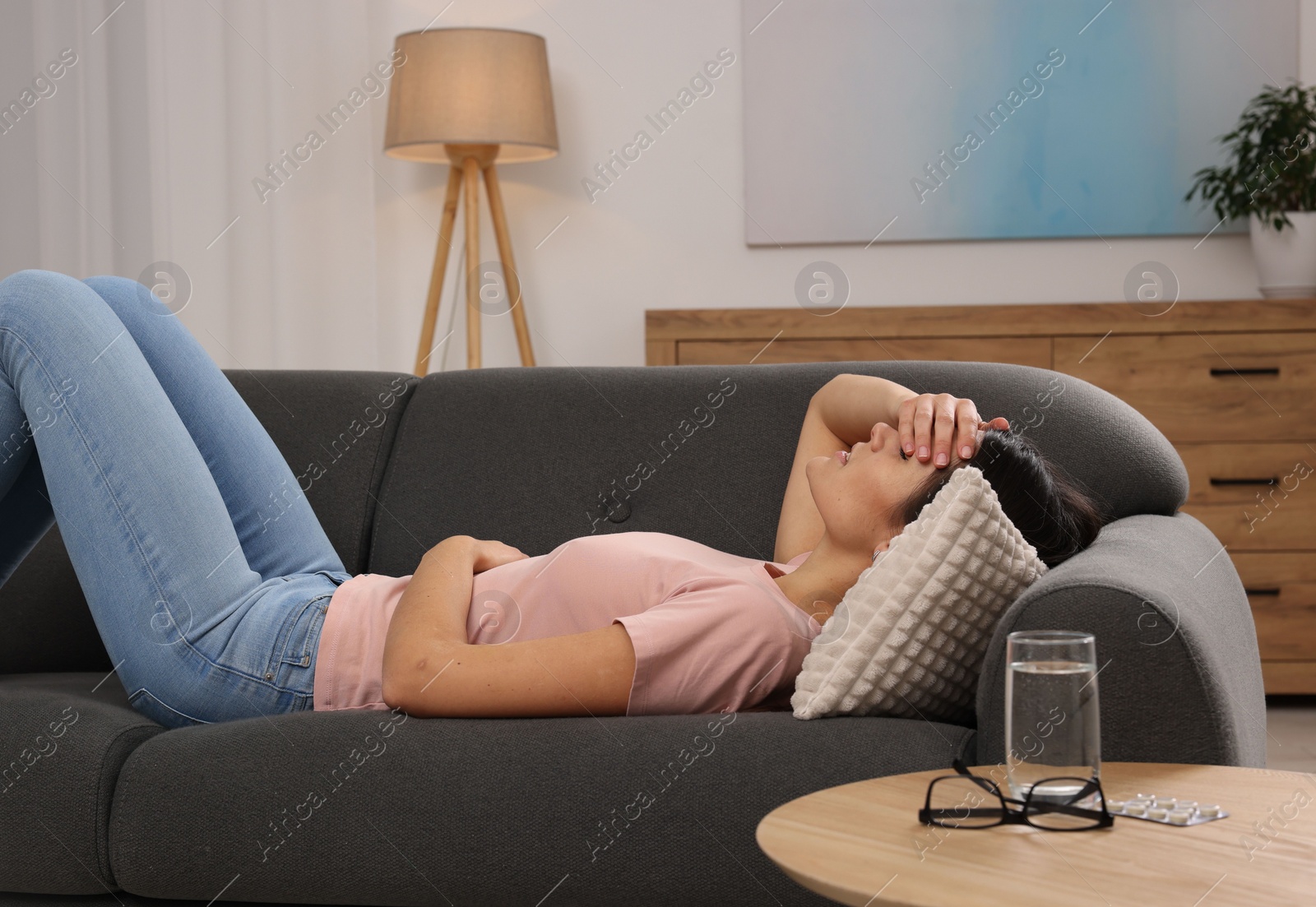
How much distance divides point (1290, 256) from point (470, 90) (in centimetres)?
221

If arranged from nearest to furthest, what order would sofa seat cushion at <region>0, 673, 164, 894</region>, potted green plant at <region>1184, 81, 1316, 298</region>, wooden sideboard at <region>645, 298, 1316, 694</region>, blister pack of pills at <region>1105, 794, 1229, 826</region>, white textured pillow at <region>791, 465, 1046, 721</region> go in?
blister pack of pills at <region>1105, 794, 1229, 826</region> → white textured pillow at <region>791, 465, 1046, 721</region> → sofa seat cushion at <region>0, 673, 164, 894</region> → wooden sideboard at <region>645, 298, 1316, 694</region> → potted green plant at <region>1184, 81, 1316, 298</region>

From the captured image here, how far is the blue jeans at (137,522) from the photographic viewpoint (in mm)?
1445

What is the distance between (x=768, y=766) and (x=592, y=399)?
84 centimetres

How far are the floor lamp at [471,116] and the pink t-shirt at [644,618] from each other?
1.92m

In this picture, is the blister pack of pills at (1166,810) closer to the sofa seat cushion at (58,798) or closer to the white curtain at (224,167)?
the sofa seat cushion at (58,798)

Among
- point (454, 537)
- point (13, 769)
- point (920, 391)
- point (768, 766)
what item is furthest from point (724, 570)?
point (13, 769)

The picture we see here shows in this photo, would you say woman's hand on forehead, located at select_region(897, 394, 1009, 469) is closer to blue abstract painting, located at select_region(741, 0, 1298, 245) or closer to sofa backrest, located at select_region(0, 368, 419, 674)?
sofa backrest, located at select_region(0, 368, 419, 674)

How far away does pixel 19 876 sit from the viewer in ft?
4.31

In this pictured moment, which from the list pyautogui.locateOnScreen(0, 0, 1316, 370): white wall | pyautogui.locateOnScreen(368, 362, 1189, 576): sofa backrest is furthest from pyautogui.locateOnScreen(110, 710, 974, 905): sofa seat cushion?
pyautogui.locateOnScreen(0, 0, 1316, 370): white wall

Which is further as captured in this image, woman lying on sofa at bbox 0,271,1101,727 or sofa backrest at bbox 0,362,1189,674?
sofa backrest at bbox 0,362,1189,674

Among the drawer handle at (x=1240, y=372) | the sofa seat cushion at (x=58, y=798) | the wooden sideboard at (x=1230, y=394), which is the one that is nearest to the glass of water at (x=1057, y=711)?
the sofa seat cushion at (x=58, y=798)

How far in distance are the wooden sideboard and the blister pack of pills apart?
7.38ft

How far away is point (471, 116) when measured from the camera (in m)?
3.23

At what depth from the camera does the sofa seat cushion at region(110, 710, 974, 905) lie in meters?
1.18
